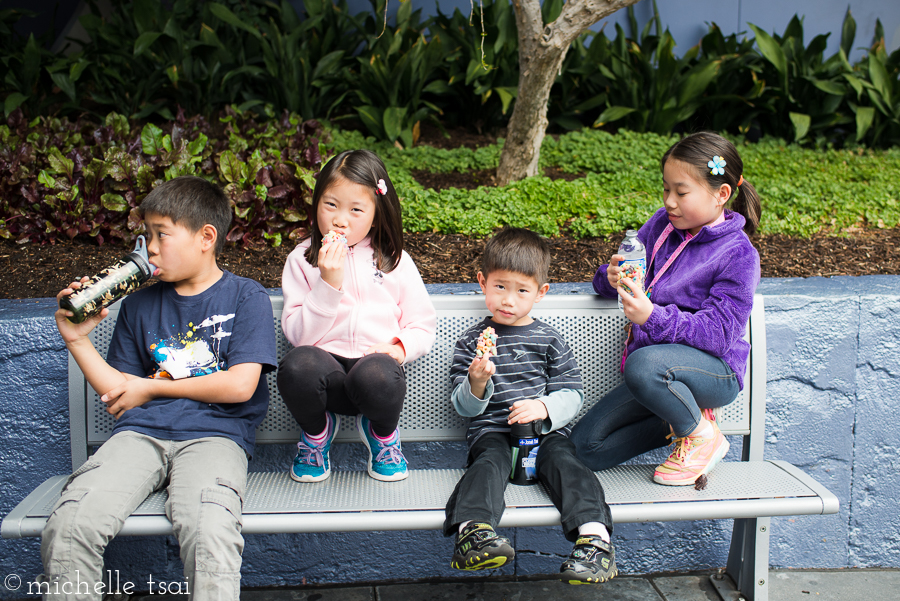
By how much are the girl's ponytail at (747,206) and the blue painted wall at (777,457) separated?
0.33 m

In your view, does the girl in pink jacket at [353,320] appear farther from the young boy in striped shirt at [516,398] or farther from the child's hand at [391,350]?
the young boy in striped shirt at [516,398]

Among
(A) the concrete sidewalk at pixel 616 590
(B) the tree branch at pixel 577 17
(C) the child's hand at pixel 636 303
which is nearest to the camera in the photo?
(C) the child's hand at pixel 636 303


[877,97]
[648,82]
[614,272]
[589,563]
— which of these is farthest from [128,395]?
[877,97]

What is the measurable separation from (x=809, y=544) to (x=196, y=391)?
8.29 ft

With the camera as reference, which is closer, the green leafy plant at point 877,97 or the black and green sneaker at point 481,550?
the black and green sneaker at point 481,550

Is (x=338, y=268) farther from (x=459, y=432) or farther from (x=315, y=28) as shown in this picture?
(x=315, y=28)

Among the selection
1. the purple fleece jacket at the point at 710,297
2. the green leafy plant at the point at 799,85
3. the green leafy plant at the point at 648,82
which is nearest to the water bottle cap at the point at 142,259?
the purple fleece jacket at the point at 710,297

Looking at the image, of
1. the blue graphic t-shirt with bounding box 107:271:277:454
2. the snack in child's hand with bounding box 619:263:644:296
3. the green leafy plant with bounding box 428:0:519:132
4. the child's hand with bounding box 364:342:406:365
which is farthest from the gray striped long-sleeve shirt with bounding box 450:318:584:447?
the green leafy plant with bounding box 428:0:519:132

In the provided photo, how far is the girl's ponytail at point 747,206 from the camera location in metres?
2.65

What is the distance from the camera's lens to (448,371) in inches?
107

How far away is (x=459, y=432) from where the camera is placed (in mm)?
2705

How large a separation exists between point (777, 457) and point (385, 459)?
1615 millimetres

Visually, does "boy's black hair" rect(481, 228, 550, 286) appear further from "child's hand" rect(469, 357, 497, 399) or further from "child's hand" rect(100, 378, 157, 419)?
"child's hand" rect(100, 378, 157, 419)

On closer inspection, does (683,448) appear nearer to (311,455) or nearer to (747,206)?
(747,206)
